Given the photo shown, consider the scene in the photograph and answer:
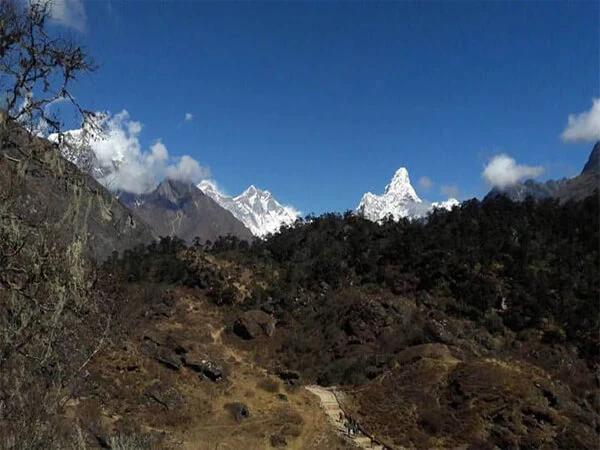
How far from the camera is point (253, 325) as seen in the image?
108 ft

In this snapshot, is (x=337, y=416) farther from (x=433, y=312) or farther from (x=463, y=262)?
(x=463, y=262)

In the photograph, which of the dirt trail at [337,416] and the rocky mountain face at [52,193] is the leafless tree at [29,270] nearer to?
the rocky mountain face at [52,193]

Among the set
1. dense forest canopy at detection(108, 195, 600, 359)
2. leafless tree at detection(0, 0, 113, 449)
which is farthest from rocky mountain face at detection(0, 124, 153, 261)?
dense forest canopy at detection(108, 195, 600, 359)

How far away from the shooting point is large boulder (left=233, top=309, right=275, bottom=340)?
32625mm

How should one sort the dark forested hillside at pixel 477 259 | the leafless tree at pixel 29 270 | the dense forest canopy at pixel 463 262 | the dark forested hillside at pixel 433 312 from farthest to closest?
the dark forested hillside at pixel 477 259 → the dense forest canopy at pixel 463 262 → the dark forested hillside at pixel 433 312 → the leafless tree at pixel 29 270

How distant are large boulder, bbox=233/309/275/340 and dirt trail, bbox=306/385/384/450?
6.10 metres

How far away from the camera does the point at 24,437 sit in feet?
21.1

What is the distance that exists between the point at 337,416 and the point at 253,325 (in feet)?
A: 36.5

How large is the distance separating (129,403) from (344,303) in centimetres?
1741

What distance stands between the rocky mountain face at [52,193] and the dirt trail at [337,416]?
53.7ft

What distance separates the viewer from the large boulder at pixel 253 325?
107ft

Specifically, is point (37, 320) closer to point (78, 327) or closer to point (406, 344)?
point (78, 327)

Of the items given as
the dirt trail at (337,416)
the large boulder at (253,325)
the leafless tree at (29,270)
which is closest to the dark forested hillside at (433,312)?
the large boulder at (253,325)

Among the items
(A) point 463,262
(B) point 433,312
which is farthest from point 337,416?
(A) point 463,262
